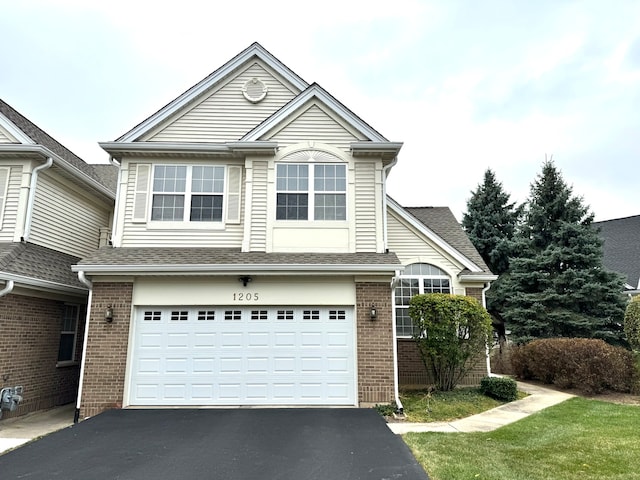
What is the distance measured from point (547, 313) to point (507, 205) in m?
8.89

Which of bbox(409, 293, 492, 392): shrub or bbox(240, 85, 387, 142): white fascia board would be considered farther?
bbox(240, 85, 387, 142): white fascia board

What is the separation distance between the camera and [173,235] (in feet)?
34.0

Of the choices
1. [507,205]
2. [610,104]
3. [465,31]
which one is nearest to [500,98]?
[610,104]

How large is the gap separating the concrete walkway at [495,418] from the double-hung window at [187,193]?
264 inches

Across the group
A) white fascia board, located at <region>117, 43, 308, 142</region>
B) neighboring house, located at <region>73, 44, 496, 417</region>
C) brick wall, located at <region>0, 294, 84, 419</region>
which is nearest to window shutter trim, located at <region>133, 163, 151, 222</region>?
neighboring house, located at <region>73, 44, 496, 417</region>

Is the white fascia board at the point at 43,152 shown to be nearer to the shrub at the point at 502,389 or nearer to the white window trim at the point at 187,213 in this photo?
the white window trim at the point at 187,213

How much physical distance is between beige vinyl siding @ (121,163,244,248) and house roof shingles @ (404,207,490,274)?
238 inches

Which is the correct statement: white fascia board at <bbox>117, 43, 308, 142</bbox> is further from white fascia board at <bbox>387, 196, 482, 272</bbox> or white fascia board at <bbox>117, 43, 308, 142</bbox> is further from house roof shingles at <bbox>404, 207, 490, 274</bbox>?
house roof shingles at <bbox>404, 207, 490, 274</bbox>

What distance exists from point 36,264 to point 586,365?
566 inches

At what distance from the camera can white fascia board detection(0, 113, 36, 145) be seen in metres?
10.2

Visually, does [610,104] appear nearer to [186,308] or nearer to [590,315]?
[590,315]

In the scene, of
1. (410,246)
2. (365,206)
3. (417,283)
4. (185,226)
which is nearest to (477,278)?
(417,283)

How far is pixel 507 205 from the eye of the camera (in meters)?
24.5

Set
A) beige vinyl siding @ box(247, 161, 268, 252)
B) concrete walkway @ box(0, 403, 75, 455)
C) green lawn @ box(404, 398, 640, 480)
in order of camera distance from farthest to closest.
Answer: beige vinyl siding @ box(247, 161, 268, 252)
concrete walkway @ box(0, 403, 75, 455)
green lawn @ box(404, 398, 640, 480)
